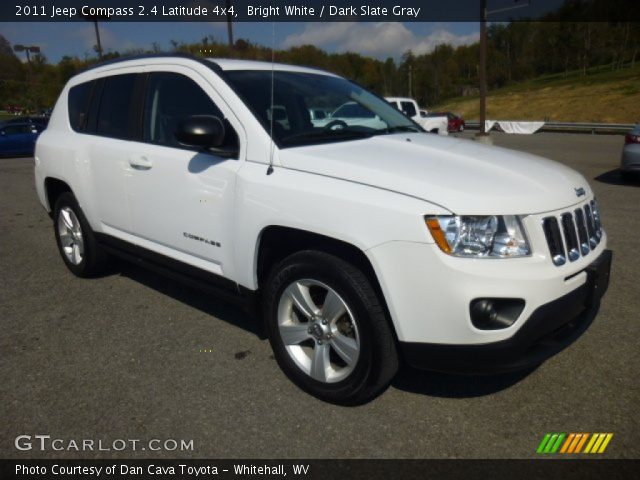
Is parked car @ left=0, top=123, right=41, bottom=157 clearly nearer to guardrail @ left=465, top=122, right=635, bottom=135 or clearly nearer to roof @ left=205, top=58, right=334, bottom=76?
roof @ left=205, top=58, right=334, bottom=76

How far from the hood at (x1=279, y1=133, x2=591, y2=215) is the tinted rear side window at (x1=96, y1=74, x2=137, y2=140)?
1.62m

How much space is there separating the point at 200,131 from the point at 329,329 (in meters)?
1.26

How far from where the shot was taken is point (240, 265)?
3.04m

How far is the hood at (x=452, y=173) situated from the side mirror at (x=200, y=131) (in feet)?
1.30

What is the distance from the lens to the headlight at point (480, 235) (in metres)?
2.29

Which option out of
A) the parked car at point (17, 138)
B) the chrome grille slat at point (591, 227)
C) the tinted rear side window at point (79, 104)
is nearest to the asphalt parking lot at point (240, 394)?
the chrome grille slat at point (591, 227)

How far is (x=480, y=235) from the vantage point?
2.33 metres

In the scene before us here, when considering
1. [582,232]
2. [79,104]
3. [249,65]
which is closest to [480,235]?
[582,232]

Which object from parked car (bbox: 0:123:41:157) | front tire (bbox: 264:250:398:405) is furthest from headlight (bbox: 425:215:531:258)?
parked car (bbox: 0:123:41:157)

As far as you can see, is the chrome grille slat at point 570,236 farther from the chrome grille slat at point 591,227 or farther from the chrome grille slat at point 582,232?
the chrome grille slat at point 591,227

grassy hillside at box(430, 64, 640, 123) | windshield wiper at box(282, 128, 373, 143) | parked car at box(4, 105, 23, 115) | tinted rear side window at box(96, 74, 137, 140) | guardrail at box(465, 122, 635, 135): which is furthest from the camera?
parked car at box(4, 105, 23, 115)

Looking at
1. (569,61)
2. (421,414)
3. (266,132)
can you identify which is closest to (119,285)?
(266,132)

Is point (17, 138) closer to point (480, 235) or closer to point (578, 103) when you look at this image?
point (480, 235)

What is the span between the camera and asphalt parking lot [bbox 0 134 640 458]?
2.51 meters
